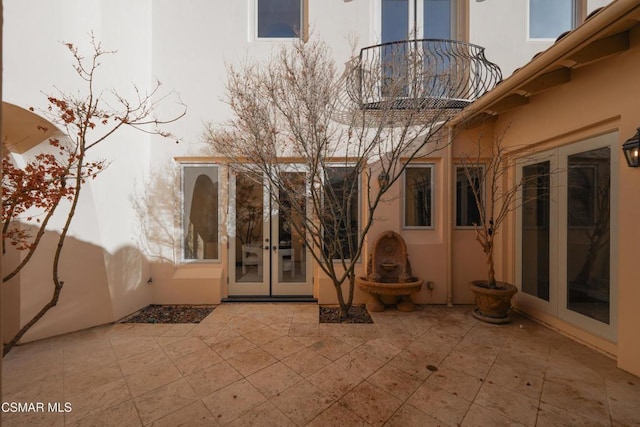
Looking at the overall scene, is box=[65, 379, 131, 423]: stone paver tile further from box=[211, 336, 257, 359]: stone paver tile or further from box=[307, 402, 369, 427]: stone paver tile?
box=[307, 402, 369, 427]: stone paver tile

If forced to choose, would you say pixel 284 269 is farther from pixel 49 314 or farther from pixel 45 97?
pixel 45 97

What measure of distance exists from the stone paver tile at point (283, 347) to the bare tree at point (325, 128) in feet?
3.48

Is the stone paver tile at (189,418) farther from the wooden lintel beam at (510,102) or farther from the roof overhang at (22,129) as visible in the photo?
the wooden lintel beam at (510,102)

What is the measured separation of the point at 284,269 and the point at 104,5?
5.05 meters

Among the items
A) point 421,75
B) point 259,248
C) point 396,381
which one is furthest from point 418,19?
point 396,381

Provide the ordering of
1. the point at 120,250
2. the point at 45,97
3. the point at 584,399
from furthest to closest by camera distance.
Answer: the point at 120,250 < the point at 45,97 < the point at 584,399

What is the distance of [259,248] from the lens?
5.46 m

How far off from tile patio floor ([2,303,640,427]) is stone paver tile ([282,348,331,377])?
0.7 inches

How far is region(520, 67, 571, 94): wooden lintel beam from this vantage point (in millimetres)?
3809

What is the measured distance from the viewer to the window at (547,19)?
5.44 m

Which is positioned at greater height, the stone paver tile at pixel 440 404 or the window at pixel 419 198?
the window at pixel 419 198

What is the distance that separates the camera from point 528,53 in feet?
17.5

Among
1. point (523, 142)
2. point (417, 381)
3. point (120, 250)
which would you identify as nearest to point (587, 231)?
point (523, 142)
